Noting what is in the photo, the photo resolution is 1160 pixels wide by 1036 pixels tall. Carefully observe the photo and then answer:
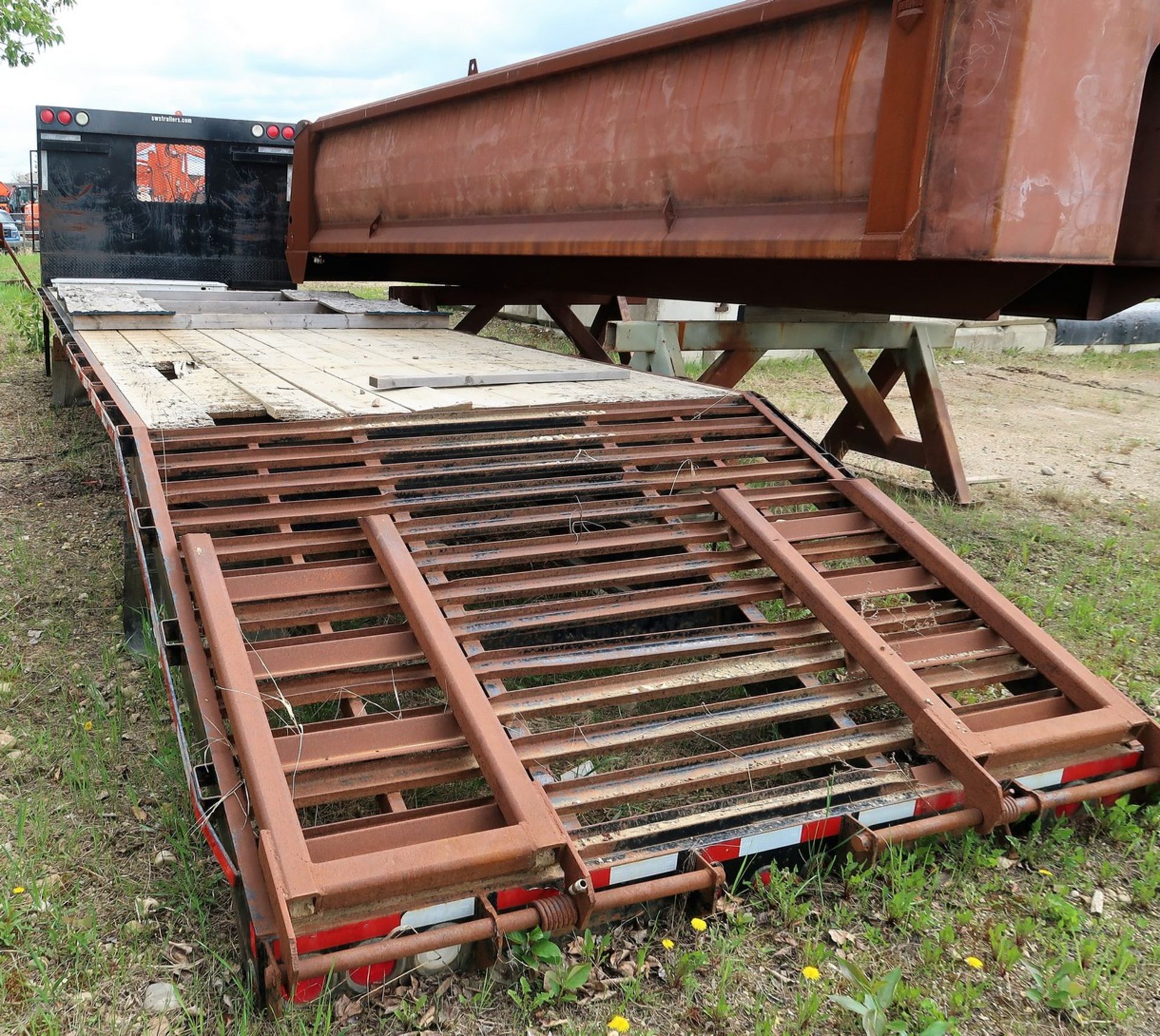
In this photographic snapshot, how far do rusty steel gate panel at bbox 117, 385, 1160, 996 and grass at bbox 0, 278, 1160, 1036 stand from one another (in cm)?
16

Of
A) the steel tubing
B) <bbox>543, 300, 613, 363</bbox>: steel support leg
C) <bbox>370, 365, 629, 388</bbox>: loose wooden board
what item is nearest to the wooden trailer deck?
<bbox>370, 365, 629, 388</bbox>: loose wooden board

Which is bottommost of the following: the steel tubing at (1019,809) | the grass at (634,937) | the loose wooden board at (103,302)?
the grass at (634,937)

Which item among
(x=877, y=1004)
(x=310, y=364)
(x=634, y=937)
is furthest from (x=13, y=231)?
(x=877, y=1004)

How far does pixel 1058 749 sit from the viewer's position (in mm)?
2695

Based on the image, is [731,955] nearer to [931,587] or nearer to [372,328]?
[931,587]

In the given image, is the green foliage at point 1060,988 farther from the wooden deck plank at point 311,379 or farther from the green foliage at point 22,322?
the green foliage at point 22,322

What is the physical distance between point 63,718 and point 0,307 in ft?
41.3

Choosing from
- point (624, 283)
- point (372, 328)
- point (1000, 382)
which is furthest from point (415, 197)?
point (1000, 382)

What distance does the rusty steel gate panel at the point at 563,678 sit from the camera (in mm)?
2176

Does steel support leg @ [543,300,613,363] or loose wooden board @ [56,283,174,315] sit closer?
loose wooden board @ [56,283,174,315]

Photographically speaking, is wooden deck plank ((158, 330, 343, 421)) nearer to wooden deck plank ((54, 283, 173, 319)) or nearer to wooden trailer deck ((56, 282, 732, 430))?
wooden trailer deck ((56, 282, 732, 430))

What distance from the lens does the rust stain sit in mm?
3373

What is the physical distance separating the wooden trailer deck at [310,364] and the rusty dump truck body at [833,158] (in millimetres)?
561

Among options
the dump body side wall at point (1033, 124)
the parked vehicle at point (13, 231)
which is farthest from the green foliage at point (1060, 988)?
the parked vehicle at point (13, 231)
